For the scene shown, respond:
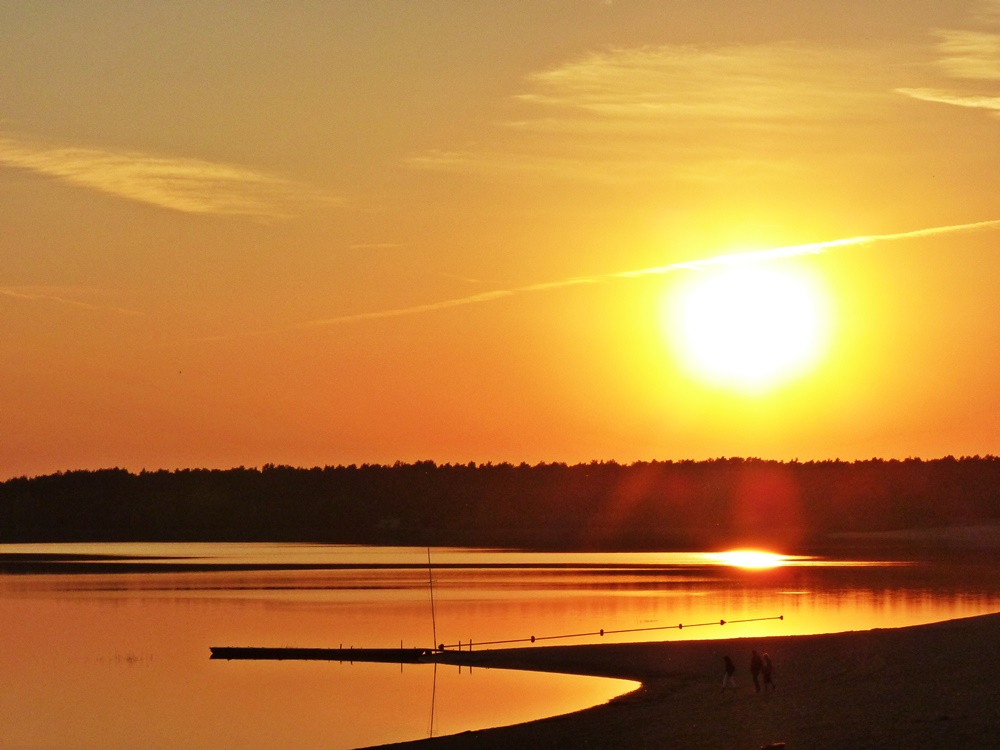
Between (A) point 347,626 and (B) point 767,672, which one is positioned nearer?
(B) point 767,672

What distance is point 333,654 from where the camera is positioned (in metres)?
48.9

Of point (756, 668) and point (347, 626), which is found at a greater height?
point (347, 626)

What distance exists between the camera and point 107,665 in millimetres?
51000

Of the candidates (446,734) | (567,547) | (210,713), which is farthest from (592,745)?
(567,547)

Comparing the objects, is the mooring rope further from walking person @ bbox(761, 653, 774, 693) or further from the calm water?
walking person @ bbox(761, 653, 774, 693)

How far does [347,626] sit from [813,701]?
32.6 m

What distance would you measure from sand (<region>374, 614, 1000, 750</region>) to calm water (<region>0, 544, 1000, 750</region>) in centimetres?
285

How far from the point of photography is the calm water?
38.1m

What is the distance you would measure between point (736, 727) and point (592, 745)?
3.08m

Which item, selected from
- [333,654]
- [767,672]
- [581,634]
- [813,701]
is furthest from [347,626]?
[813,701]

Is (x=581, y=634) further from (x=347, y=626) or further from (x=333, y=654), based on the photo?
(x=347, y=626)

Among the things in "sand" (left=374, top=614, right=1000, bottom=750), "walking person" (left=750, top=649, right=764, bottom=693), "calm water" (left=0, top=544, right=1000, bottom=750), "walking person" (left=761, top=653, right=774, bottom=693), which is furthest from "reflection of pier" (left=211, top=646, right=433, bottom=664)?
"walking person" (left=761, top=653, right=774, bottom=693)

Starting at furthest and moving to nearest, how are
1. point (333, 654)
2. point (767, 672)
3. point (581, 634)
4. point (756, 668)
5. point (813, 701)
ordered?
point (581, 634)
point (333, 654)
point (756, 668)
point (767, 672)
point (813, 701)

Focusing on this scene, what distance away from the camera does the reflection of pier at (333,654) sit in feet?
157
